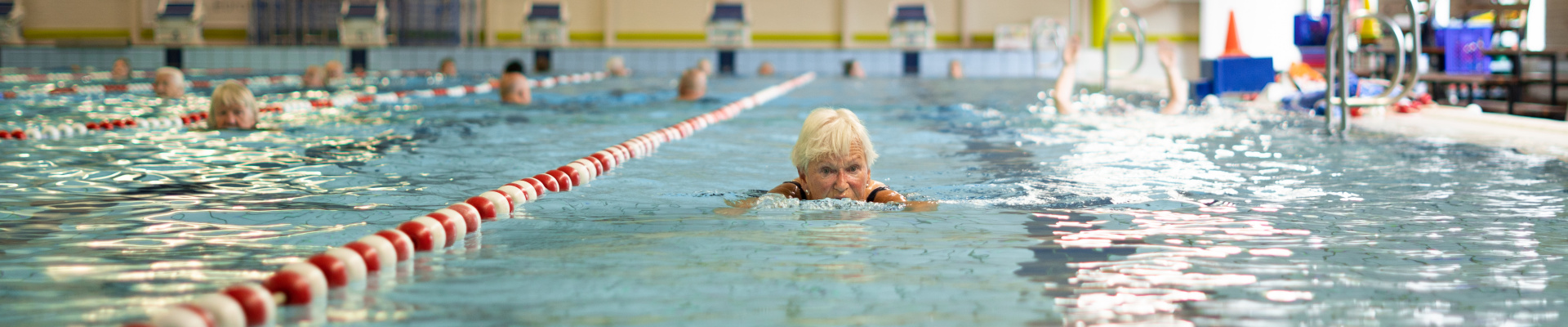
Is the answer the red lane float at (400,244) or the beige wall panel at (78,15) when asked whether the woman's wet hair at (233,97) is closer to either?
the red lane float at (400,244)

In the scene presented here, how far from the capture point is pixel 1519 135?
5582 millimetres

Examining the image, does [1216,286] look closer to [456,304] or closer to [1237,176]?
[456,304]

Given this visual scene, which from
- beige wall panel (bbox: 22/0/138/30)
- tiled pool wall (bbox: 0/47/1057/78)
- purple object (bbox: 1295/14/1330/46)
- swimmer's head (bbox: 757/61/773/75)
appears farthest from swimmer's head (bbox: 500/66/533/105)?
beige wall panel (bbox: 22/0/138/30)

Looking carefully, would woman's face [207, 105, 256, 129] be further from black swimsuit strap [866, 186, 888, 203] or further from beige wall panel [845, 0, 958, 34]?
beige wall panel [845, 0, 958, 34]

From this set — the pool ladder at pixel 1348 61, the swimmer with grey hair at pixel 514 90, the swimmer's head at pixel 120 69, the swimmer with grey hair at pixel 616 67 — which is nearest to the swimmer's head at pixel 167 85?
the swimmer with grey hair at pixel 514 90

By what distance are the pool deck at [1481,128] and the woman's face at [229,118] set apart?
18.3 feet

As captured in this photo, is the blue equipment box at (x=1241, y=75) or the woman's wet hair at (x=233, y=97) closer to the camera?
the woman's wet hair at (x=233, y=97)

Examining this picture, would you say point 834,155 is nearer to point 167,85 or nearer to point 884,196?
point 884,196

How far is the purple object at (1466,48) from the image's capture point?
8742 millimetres

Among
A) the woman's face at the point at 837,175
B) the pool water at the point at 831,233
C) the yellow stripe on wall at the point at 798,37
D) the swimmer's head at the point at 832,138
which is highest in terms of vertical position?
the yellow stripe on wall at the point at 798,37

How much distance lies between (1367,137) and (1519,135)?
2.12 feet

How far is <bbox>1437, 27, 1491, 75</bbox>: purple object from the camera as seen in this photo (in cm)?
874

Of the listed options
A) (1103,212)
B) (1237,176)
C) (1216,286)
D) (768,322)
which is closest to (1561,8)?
(1237,176)

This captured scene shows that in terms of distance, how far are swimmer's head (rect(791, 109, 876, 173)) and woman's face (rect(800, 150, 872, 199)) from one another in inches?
0.4
